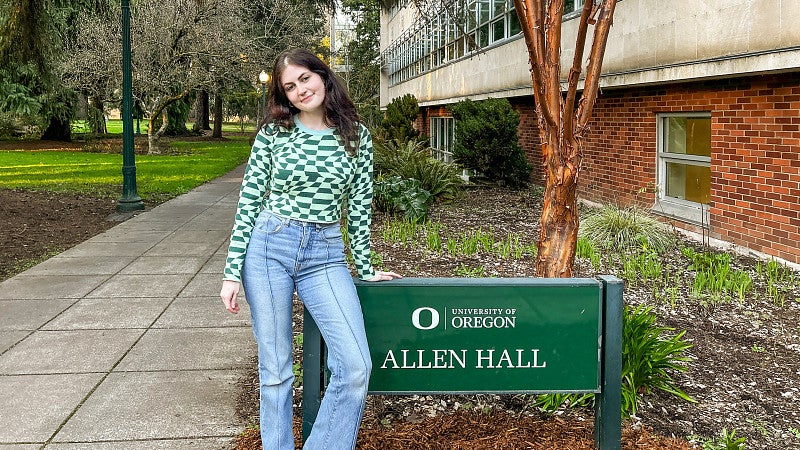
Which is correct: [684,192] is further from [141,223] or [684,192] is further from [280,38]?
[280,38]

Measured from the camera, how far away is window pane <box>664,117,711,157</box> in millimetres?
9664

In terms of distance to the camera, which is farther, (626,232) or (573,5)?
(573,5)

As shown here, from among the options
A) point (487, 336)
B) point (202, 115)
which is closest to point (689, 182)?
point (487, 336)

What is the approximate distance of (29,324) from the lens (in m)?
6.00

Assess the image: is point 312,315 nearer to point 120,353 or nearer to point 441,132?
point 120,353

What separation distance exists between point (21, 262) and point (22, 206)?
221 inches

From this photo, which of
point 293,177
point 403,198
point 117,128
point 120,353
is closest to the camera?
point 293,177

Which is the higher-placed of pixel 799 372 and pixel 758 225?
pixel 758 225

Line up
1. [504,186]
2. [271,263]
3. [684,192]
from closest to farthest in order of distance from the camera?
[271,263], [684,192], [504,186]

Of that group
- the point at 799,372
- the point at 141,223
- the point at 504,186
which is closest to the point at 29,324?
the point at 799,372

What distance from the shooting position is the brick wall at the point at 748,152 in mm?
7801

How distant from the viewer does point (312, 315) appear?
9.84 ft

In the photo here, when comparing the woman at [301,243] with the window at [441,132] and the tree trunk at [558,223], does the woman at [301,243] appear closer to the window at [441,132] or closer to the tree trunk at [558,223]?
the tree trunk at [558,223]

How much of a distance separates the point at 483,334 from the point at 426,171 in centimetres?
977
